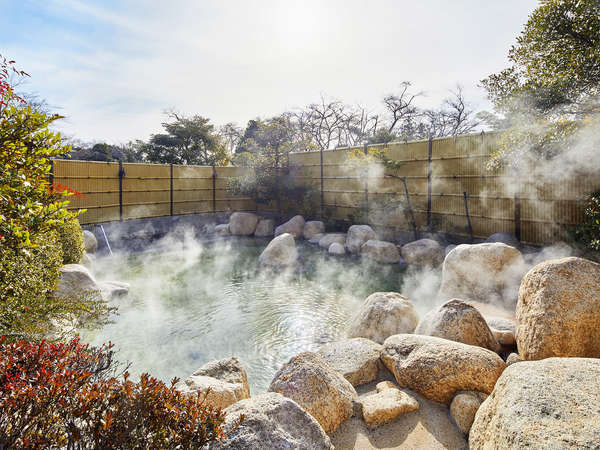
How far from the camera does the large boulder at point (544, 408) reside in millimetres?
1496

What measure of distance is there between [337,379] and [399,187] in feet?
28.9

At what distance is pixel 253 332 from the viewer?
4.88 meters

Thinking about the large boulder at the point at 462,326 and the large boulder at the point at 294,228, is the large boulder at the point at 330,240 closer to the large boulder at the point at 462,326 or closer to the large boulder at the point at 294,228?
the large boulder at the point at 294,228

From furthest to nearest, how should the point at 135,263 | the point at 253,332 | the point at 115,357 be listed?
the point at 135,263, the point at 253,332, the point at 115,357

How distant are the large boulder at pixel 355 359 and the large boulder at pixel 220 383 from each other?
948 mm

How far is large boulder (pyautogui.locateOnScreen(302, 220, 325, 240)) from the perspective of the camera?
1196cm

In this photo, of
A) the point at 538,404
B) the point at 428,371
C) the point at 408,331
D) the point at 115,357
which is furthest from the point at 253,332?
the point at 538,404

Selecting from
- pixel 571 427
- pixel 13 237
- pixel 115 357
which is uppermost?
pixel 13 237

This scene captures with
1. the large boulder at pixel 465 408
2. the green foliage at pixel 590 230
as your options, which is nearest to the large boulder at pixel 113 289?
the large boulder at pixel 465 408

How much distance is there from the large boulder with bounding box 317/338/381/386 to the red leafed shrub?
198cm

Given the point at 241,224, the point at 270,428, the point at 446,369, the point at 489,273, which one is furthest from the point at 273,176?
the point at 270,428

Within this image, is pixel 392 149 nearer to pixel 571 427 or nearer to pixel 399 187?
pixel 399 187

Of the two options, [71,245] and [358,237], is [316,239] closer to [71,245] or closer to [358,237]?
[358,237]

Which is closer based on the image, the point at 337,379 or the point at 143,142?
the point at 337,379
